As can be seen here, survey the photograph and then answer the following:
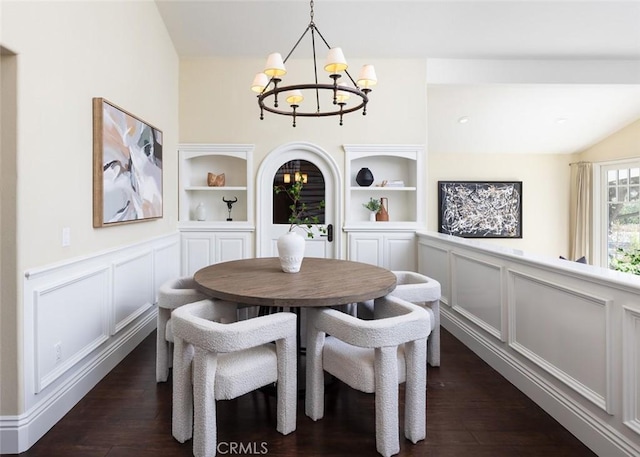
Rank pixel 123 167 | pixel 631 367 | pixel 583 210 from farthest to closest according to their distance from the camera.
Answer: pixel 583 210 → pixel 123 167 → pixel 631 367

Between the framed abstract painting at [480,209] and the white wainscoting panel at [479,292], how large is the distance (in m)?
2.96

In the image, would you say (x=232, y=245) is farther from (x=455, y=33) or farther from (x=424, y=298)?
(x=455, y=33)

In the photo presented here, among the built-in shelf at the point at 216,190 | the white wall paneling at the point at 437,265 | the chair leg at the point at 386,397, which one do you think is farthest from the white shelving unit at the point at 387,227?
the chair leg at the point at 386,397

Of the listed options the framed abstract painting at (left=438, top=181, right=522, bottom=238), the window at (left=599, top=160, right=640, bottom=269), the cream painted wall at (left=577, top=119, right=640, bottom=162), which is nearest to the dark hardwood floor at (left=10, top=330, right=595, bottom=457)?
the framed abstract painting at (left=438, top=181, right=522, bottom=238)

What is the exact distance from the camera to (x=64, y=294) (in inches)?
86.2

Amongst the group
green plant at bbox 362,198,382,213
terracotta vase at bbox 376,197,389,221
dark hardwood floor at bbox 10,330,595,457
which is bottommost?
dark hardwood floor at bbox 10,330,595,457

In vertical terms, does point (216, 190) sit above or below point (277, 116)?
below

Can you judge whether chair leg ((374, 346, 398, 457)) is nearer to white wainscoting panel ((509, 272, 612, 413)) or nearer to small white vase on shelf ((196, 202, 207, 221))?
white wainscoting panel ((509, 272, 612, 413))

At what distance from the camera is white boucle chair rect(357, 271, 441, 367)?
2457 mm

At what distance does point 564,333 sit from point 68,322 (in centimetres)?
287

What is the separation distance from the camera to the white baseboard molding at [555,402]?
1.74m

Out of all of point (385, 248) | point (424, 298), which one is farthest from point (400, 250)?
point (424, 298)

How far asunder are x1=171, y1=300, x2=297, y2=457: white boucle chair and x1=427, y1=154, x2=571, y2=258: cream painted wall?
4.89 metres

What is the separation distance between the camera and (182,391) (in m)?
1.82
